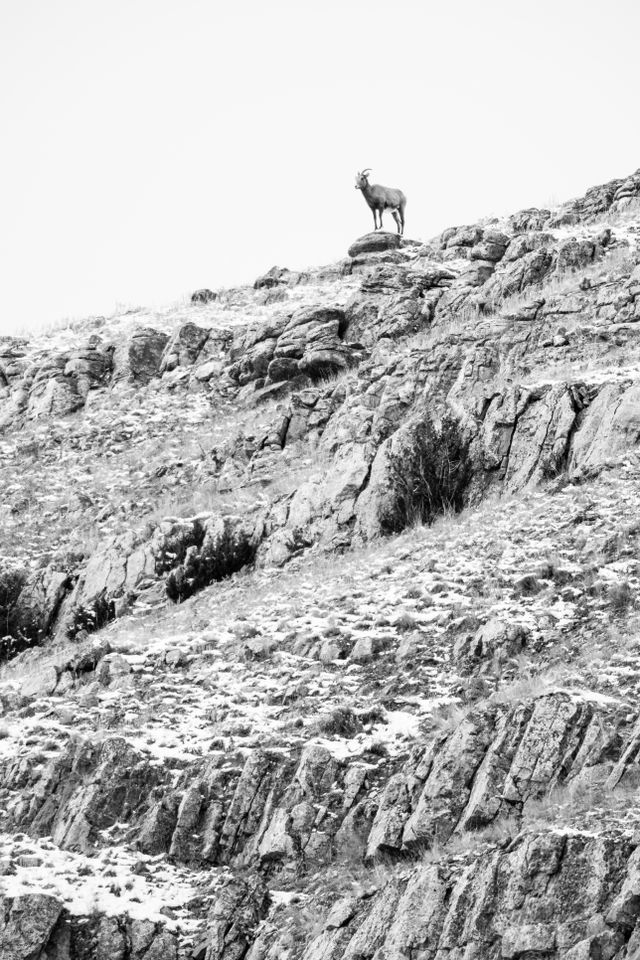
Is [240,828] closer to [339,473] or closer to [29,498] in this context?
[339,473]

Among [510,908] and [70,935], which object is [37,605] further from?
[510,908]

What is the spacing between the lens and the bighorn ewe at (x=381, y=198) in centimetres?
3884

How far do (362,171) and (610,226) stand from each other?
9.34 m

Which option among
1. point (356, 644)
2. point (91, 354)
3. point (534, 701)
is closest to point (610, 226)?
point (91, 354)

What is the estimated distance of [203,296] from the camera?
4194 cm

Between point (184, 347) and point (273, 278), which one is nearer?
Answer: point (184, 347)

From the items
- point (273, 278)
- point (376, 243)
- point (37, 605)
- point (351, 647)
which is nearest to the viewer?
point (351, 647)

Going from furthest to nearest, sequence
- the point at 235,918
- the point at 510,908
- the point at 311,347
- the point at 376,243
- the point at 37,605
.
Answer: the point at 376,243
the point at 311,347
the point at 37,605
the point at 235,918
the point at 510,908

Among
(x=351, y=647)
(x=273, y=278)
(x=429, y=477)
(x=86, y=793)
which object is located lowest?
(x=86, y=793)

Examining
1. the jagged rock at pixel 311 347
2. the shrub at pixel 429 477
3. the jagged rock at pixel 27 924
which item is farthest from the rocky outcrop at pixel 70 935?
the jagged rock at pixel 311 347

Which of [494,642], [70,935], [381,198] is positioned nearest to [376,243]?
[381,198]

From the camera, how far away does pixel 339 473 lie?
74.2 ft

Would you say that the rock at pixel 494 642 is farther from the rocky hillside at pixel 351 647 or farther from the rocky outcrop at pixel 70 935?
the rocky outcrop at pixel 70 935

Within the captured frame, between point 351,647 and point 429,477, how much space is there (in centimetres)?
569
